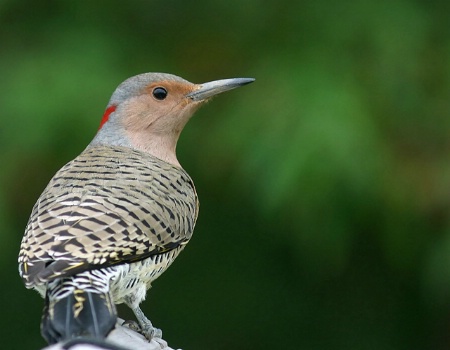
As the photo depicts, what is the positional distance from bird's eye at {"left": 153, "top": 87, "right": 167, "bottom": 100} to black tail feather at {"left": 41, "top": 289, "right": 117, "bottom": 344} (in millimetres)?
1965

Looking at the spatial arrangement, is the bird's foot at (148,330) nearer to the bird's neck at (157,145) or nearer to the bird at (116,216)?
the bird at (116,216)

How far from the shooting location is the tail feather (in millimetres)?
3184

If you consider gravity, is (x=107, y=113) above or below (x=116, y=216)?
above

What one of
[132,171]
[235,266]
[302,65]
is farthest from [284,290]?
[132,171]

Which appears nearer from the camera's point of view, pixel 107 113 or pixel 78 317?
pixel 78 317

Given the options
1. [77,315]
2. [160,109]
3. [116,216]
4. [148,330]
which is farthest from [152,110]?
[77,315]

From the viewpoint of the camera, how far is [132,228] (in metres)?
4.01

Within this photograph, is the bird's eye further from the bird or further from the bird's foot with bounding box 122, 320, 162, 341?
the bird's foot with bounding box 122, 320, 162, 341

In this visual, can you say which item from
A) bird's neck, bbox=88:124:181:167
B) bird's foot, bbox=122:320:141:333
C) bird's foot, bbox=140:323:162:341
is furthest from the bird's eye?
bird's foot, bbox=140:323:162:341

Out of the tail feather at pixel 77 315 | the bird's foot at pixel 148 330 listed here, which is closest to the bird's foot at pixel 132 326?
the bird's foot at pixel 148 330

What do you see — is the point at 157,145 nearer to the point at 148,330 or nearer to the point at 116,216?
the point at 116,216

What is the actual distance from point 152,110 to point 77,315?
6.78 feet

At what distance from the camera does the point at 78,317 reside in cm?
329

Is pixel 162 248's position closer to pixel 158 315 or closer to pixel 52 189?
pixel 52 189
